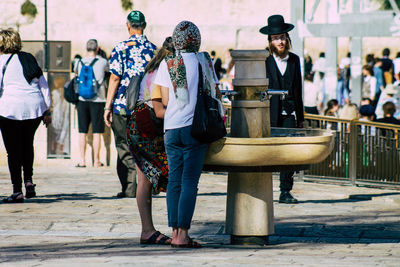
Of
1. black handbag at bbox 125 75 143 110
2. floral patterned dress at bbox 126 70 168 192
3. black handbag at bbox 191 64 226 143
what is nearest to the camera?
black handbag at bbox 191 64 226 143

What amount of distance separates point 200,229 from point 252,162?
1588 millimetres

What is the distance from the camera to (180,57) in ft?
23.2

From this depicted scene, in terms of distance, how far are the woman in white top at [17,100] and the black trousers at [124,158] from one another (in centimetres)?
70

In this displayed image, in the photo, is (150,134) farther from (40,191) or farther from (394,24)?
(394,24)

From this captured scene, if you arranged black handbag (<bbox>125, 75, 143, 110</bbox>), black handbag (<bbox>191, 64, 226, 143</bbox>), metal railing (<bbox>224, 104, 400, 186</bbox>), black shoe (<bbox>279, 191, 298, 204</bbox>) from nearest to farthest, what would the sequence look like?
black handbag (<bbox>191, 64, 226, 143</bbox>)
black handbag (<bbox>125, 75, 143, 110</bbox>)
black shoe (<bbox>279, 191, 298, 204</bbox>)
metal railing (<bbox>224, 104, 400, 186</bbox>)

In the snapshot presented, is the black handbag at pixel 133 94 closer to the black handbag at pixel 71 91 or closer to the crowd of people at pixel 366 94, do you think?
the crowd of people at pixel 366 94

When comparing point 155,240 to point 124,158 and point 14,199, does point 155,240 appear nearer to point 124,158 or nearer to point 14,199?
point 14,199

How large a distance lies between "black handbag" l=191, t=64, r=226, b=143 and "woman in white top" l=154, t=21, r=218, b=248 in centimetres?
6

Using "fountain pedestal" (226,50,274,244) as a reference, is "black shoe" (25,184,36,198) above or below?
below

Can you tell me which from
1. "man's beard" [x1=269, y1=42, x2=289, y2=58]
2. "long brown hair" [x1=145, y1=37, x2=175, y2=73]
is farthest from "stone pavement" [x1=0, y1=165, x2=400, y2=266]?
"man's beard" [x1=269, y1=42, x2=289, y2=58]

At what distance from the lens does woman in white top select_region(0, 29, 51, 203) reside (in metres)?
10.1

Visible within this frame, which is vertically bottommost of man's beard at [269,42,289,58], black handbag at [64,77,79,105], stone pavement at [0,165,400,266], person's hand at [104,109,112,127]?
stone pavement at [0,165,400,266]

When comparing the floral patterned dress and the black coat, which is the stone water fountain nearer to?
the floral patterned dress

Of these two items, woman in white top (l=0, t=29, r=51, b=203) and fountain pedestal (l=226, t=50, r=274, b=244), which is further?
woman in white top (l=0, t=29, r=51, b=203)
